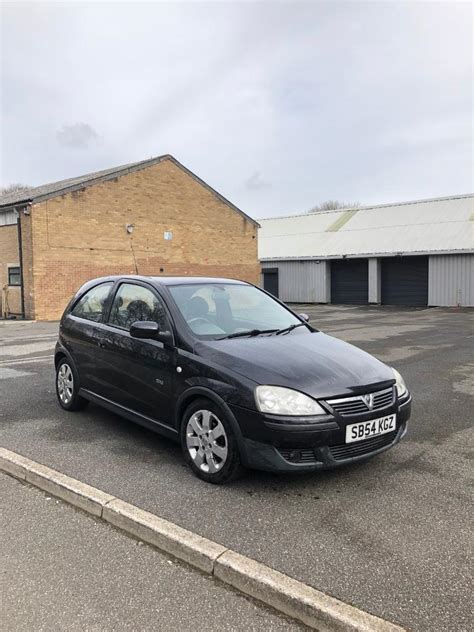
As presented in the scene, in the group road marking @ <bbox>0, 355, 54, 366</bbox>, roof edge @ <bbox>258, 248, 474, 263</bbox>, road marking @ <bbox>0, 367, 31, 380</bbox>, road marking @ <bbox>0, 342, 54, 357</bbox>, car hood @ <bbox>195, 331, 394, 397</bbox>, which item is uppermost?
roof edge @ <bbox>258, 248, 474, 263</bbox>

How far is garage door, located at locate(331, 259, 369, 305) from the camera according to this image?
101 ft

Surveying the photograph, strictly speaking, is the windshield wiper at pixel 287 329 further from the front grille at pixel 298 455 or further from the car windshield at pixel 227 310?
the front grille at pixel 298 455

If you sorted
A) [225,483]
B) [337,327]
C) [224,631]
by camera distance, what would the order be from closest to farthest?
1. [224,631]
2. [225,483]
3. [337,327]

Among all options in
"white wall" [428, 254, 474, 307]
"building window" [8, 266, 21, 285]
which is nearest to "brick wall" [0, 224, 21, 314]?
"building window" [8, 266, 21, 285]

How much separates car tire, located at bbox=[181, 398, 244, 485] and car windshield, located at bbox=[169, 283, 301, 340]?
669mm

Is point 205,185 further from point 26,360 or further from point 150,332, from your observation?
point 150,332

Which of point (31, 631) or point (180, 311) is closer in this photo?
point (31, 631)

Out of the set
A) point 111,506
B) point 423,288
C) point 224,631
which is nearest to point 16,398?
point 111,506

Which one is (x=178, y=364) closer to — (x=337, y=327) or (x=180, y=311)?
(x=180, y=311)

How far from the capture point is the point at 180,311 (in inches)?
182

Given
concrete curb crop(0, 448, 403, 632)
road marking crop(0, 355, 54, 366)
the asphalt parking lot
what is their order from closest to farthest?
concrete curb crop(0, 448, 403, 632) < the asphalt parking lot < road marking crop(0, 355, 54, 366)

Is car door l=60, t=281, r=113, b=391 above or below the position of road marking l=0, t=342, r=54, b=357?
above

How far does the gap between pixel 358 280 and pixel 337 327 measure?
1491cm

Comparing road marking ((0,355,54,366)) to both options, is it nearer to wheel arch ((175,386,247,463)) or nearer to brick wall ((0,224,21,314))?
wheel arch ((175,386,247,463))
